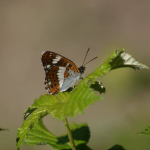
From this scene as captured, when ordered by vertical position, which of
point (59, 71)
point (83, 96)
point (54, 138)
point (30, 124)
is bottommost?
point (54, 138)

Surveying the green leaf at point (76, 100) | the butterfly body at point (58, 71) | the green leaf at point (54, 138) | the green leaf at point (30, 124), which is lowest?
the green leaf at point (54, 138)

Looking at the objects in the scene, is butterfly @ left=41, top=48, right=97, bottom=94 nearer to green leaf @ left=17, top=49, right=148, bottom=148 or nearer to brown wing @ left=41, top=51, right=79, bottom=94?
brown wing @ left=41, top=51, right=79, bottom=94

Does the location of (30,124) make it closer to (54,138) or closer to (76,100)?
(76,100)

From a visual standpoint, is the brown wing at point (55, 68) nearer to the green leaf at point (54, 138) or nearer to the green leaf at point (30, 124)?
the green leaf at point (54, 138)

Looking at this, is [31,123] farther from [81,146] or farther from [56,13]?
[56,13]

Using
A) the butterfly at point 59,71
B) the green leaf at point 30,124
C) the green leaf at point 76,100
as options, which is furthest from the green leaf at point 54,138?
the butterfly at point 59,71

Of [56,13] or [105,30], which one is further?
[56,13]

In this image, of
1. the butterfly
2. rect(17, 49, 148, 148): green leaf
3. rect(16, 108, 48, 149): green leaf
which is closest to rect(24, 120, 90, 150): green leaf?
rect(17, 49, 148, 148): green leaf

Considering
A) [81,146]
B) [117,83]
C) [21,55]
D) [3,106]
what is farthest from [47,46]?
[81,146]

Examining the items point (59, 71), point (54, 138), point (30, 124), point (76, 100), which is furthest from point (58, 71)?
point (76, 100)
